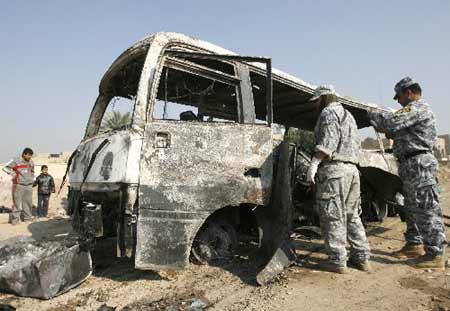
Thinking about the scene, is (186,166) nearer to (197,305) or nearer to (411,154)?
(197,305)

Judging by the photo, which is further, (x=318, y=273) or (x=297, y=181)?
(x=297, y=181)

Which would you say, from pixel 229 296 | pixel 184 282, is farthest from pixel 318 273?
pixel 184 282

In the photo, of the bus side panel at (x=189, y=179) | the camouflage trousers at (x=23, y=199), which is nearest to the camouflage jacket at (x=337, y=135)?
the bus side panel at (x=189, y=179)

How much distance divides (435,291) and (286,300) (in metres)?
1.26

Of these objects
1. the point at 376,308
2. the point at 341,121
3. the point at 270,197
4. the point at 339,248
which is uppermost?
the point at 341,121

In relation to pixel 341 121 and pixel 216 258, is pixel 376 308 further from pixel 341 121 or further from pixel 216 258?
pixel 341 121

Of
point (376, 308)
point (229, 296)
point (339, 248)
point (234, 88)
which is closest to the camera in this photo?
point (376, 308)

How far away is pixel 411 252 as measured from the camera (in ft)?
13.6

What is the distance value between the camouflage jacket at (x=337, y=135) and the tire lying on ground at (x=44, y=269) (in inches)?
95.4

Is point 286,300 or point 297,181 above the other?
point 297,181

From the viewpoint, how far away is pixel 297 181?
14.4 ft

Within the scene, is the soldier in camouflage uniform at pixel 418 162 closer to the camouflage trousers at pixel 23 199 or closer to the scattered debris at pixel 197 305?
the scattered debris at pixel 197 305

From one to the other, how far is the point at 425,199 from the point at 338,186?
107 cm

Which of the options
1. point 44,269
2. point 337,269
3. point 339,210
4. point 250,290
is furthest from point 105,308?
point 339,210
